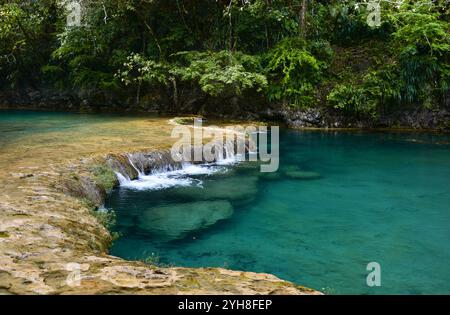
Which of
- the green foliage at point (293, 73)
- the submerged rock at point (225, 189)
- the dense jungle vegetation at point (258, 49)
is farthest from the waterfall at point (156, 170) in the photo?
the green foliage at point (293, 73)

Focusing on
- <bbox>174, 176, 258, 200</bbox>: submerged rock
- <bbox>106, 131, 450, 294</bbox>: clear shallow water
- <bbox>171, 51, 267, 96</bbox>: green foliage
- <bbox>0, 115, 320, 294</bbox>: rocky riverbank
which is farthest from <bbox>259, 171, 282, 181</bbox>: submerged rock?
<bbox>171, 51, 267, 96</bbox>: green foliage

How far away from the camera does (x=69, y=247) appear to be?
449 cm

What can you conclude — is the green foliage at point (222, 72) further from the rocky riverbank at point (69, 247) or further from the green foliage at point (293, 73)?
the rocky riverbank at point (69, 247)

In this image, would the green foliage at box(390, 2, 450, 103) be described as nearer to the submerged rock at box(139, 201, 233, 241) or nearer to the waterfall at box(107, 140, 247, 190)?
the waterfall at box(107, 140, 247, 190)

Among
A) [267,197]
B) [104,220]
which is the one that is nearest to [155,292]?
[104,220]

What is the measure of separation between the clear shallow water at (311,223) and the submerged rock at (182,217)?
0.02 metres

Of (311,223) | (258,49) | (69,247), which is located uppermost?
(258,49)

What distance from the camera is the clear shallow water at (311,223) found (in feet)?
18.9

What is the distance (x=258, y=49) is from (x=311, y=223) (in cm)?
1263

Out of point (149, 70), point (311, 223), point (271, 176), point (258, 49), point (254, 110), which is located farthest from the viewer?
point (258, 49)

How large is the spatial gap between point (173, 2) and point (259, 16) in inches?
162

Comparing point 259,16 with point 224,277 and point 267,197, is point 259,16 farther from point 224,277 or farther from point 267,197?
point 224,277
